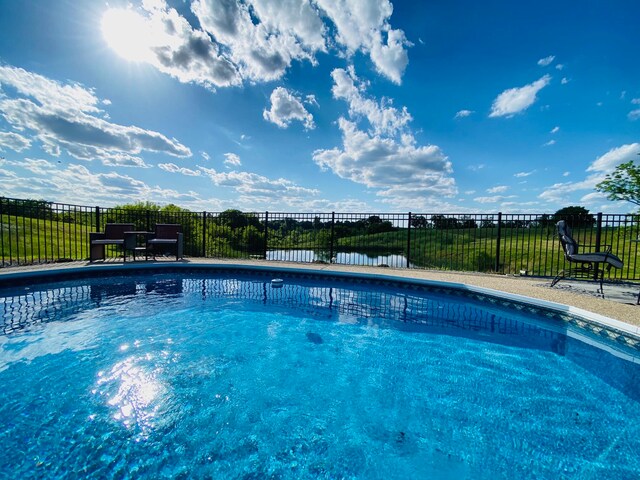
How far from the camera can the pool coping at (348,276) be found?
12.6 feet

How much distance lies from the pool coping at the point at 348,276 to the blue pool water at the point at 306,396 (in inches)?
12.4

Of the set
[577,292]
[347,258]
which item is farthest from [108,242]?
[577,292]

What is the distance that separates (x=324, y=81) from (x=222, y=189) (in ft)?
40.2

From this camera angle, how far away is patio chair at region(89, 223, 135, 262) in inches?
305

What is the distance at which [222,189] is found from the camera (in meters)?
19.6

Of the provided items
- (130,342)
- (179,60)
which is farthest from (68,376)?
(179,60)

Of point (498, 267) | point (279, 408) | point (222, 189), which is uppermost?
point (222, 189)

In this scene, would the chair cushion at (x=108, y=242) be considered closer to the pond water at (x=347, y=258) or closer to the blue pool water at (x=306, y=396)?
the blue pool water at (x=306, y=396)

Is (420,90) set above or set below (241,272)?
above

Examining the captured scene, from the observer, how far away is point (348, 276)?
725cm

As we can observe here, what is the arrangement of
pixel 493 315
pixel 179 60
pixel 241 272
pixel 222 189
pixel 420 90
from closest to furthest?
pixel 493 315 < pixel 241 272 < pixel 179 60 < pixel 420 90 < pixel 222 189

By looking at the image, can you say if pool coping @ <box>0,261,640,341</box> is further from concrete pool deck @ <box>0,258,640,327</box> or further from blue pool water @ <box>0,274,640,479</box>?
blue pool water @ <box>0,274,640,479</box>

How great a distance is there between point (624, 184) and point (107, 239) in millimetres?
13814

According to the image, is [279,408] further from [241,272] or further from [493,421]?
[241,272]
